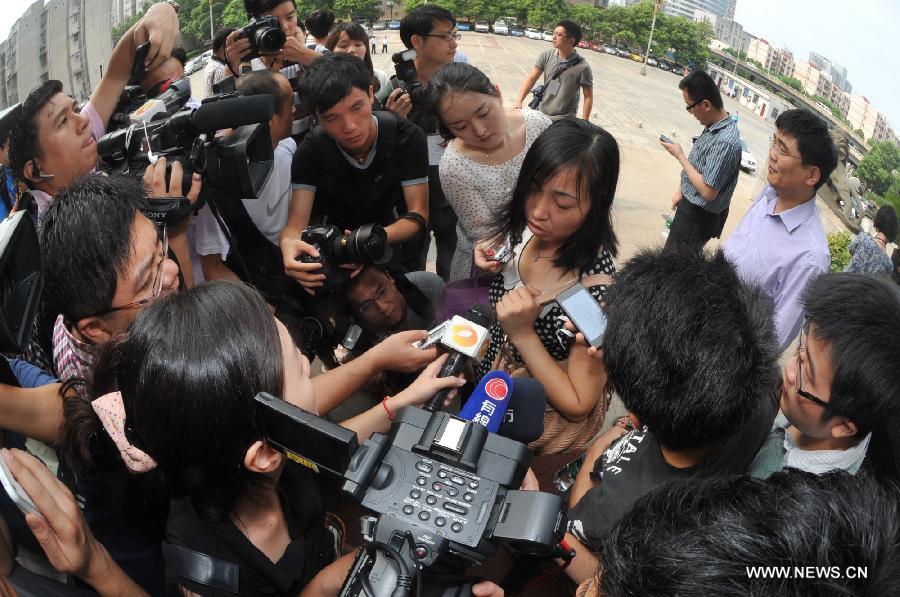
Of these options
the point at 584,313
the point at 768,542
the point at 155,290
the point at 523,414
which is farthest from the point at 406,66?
the point at 768,542

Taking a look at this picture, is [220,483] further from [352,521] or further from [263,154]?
[263,154]

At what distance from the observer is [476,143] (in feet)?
8.33

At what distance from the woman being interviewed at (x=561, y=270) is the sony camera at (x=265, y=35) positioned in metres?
1.71

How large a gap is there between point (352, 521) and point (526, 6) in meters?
47.7

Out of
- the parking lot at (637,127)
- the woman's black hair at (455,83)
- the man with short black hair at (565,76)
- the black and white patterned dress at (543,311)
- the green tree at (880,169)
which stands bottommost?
the green tree at (880,169)

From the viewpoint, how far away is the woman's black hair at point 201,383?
1.01 m

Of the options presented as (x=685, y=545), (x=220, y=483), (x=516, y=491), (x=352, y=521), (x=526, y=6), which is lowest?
(x=526, y=6)

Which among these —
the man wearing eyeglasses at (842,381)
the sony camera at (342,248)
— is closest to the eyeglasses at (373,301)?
the sony camera at (342,248)

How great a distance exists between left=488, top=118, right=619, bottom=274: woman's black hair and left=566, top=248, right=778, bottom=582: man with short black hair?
0.53 metres

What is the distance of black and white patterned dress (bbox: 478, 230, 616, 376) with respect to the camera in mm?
1791

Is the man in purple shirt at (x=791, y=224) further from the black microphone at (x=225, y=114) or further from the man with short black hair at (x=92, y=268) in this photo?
the man with short black hair at (x=92, y=268)

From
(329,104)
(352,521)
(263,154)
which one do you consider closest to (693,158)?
(329,104)

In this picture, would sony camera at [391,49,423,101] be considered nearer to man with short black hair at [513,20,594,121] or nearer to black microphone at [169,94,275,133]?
black microphone at [169,94,275,133]

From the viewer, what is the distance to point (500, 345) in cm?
199
